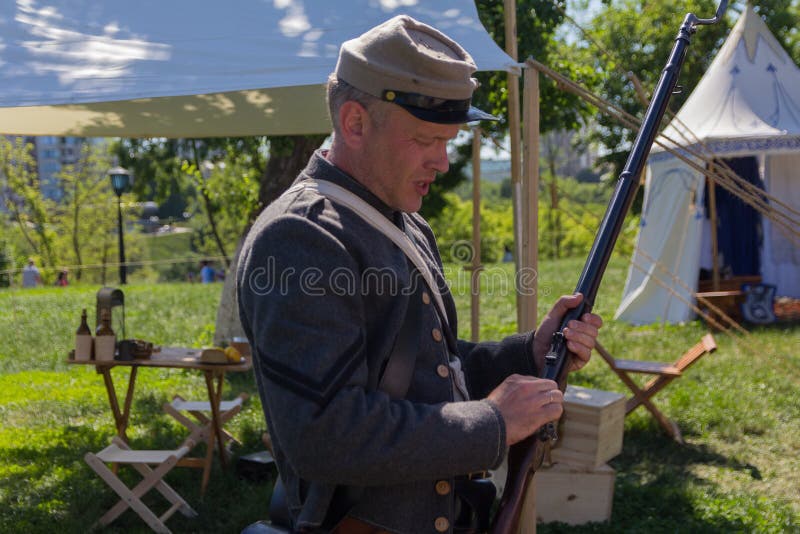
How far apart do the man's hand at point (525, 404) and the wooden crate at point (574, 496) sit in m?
3.04

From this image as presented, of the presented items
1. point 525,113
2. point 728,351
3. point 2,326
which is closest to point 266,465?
point 525,113

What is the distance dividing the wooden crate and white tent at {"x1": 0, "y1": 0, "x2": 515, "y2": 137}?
7.24 ft

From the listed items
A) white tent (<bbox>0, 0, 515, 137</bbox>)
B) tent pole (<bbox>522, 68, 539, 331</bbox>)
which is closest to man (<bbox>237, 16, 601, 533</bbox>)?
tent pole (<bbox>522, 68, 539, 331</bbox>)

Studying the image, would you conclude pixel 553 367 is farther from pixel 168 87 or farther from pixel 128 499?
pixel 128 499

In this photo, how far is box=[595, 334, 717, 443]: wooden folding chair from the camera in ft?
18.8

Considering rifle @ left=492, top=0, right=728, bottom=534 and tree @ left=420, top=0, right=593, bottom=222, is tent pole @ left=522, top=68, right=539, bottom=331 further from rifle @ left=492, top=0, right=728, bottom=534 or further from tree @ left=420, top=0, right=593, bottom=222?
tree @ left=420, top=0, right=593, bottom=222

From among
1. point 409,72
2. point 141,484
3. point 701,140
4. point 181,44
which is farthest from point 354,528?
point 701,140

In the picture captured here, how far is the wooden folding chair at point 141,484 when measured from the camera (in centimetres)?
450

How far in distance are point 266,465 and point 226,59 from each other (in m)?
2.47

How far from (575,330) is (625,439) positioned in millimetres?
4434

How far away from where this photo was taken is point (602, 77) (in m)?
9.71

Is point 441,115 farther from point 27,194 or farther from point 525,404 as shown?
point 27,194

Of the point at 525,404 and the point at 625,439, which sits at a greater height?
the point at 525,404

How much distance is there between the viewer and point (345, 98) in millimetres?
1687
